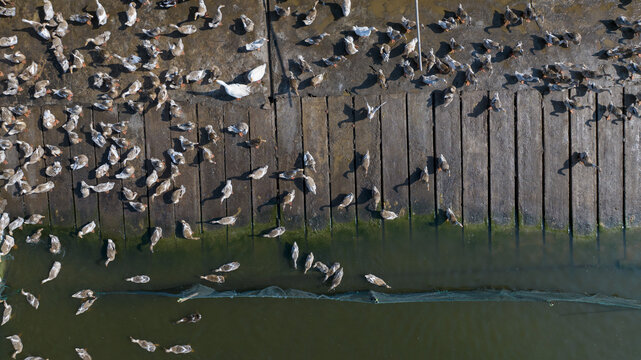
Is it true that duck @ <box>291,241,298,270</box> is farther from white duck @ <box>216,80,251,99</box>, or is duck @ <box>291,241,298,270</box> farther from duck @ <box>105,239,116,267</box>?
duck @ <box>105,239,116,267</box>

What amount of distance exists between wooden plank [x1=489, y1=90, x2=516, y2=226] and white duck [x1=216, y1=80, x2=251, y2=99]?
10.7 feet

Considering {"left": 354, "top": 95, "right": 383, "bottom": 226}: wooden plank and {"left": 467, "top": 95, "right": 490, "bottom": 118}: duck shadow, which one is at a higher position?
{"left": 467, "top": 95, "right": 490, "bottom": 118}: duck shadow

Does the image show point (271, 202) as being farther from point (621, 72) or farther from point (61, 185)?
point (621, 72)

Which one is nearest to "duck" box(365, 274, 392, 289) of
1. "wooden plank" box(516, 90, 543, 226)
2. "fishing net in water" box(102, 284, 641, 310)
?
"fishing net in water" box(102, 284, 641, 310)

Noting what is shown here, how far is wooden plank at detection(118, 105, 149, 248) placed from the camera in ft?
18.6

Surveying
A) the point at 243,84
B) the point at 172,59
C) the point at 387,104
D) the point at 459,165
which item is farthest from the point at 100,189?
the point at 459,165

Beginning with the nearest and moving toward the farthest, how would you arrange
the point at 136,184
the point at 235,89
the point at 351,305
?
the point at 235,89 < the point at 136,184 < the point at 351,305

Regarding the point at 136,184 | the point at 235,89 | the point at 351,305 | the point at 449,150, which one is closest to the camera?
the point at 235,89

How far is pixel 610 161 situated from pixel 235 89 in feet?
16.5

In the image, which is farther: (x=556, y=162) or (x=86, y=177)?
(x=86, y=177)

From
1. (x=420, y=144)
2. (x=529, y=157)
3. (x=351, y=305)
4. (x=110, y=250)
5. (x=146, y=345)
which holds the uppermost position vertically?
(x=420, y=144)

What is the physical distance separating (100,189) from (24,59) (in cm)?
205

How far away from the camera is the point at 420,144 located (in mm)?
5605

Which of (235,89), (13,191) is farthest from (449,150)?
(13,191)
